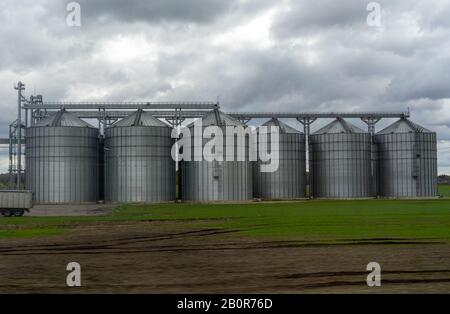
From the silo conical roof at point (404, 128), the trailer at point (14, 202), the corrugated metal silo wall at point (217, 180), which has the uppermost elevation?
the silo conical roof at point (404, 128)

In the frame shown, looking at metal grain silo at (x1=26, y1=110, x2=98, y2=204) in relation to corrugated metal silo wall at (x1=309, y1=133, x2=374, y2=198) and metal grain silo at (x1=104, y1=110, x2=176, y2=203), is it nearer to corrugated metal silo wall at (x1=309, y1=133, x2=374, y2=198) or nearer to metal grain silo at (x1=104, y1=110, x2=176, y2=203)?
metal grain silo at (x1=104, y1=110, x2=176, y2=203)

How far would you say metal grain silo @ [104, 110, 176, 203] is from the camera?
92.7 metres

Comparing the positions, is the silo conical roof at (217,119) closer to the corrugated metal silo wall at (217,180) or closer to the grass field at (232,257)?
the corrugated metal silo wall at (217,180)

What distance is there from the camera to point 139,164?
307 ft

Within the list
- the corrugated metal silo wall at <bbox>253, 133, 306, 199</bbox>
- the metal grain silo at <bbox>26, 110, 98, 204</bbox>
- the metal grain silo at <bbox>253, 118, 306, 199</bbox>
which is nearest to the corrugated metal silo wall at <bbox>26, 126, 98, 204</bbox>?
the metal grain silo at <bbox>26, 110, 98, 204</bbox>

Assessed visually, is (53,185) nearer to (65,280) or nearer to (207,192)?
(207,192)

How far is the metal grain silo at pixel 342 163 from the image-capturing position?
344 ft

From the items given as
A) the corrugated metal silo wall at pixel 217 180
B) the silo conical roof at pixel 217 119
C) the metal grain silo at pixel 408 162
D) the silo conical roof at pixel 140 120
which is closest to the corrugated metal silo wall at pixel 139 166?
the silo conical roof at pixel 140 120

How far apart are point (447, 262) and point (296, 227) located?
17839 mm

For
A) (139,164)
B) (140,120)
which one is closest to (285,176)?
(139,164)

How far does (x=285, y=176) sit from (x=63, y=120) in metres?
41.1

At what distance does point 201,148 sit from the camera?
93.9 metres

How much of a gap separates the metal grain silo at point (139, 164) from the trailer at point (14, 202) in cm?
3147
